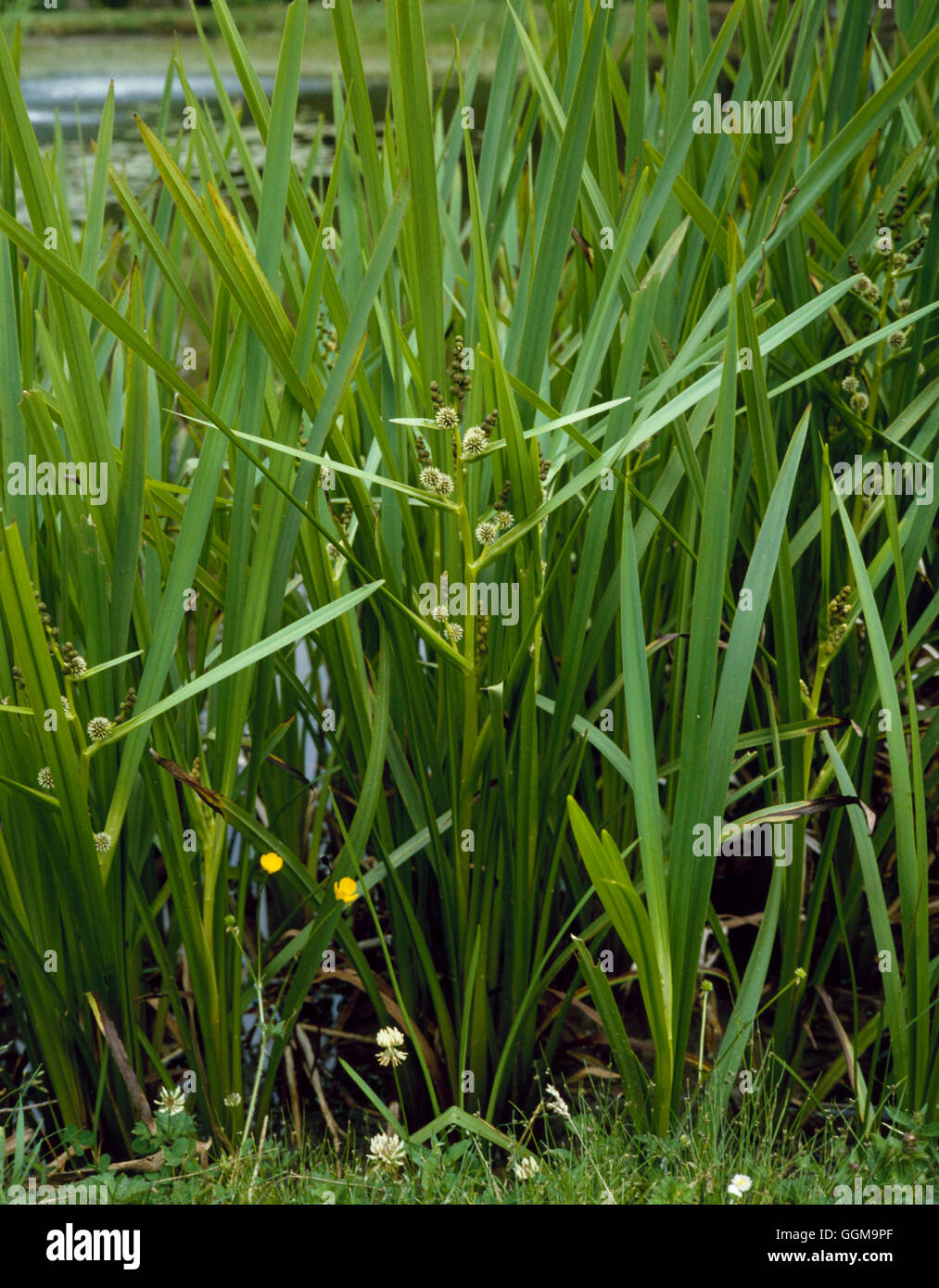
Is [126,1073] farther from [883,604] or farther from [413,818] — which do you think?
[883,604]

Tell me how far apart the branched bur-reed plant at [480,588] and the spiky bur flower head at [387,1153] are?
0.04 m

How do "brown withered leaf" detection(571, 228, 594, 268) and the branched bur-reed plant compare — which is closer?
the branched bur-reed plant

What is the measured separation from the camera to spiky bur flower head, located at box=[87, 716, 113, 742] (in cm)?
101

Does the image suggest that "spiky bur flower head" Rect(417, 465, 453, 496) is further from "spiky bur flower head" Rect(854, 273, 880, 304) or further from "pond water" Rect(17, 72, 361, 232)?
"pond water" Rect(17, 72, 361, 232)

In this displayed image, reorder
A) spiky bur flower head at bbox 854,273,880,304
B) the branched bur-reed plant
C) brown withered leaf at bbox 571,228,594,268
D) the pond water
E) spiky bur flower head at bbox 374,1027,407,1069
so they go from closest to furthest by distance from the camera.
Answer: the branched bur-reed plant
spiky bur flower head at bbox 374,1027,407,1069
brown withered leaf at bbox 571,228,594,268
spiky bur flower head at bbox 854,273,880,304
the pond water

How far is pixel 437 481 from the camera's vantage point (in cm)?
97

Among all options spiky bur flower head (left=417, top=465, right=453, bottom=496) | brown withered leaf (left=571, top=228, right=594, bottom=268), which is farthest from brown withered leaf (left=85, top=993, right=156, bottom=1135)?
brown withered leaf (left=571, top=228, right=594, bottom=268)

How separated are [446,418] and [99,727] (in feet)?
Answer: 1.53

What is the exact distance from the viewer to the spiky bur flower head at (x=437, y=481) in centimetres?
97

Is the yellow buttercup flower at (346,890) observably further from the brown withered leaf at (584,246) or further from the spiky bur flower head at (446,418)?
the brown withered leaf at (584,246)

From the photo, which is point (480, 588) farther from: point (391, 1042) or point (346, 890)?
point (391, 1042)

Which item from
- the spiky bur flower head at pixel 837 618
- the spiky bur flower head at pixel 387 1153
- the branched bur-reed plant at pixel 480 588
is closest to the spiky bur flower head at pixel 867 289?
the branched bur-reed plant at pixel 480 588
